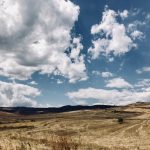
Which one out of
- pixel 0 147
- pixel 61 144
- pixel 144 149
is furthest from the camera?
pixel 144 149

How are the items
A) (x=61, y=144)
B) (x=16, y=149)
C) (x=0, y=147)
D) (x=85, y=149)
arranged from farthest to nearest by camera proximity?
(x=85, y=149) < (x=0, y=147) < (x=16, y=149) < (x=61, y=144)

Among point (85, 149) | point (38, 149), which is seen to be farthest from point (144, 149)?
point (38, 149)

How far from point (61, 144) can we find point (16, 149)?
4.94m

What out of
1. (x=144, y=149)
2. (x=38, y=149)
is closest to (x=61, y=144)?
(x=38, y=149)

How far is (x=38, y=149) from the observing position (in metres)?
26.2

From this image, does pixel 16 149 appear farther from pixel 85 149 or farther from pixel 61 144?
pixel 85 149

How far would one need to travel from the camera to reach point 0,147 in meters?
25.3

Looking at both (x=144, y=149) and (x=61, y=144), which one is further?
(x=144, y=149)

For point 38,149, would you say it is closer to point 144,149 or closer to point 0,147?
point 0,147

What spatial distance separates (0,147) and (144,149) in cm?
2032

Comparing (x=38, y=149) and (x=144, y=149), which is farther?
(x=144, y=149)

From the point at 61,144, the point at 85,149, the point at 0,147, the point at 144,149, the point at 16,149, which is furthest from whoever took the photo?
the point at 144,149

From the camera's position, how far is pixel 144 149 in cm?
4025

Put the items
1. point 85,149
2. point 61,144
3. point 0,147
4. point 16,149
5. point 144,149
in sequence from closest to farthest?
1. point 61,144
2. point 16,149
3. point 0,147
4. point 85,149
5. point 144,149
